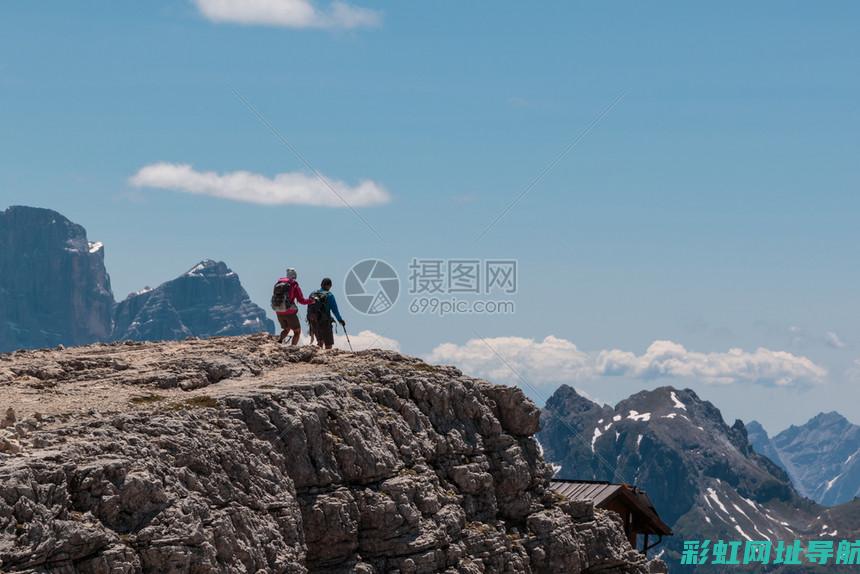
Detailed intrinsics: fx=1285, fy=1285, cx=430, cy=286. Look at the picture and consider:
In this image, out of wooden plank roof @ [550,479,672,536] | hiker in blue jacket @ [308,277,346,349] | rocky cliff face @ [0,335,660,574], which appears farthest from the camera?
wooden plank roof @ [550,479,672,536]

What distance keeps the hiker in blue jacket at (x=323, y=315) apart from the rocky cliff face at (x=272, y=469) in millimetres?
2176

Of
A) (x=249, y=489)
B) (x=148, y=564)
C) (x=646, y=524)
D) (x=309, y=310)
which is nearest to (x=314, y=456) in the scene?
(x=249, y=489)

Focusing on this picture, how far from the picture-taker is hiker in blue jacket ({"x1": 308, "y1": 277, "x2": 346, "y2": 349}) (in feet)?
172

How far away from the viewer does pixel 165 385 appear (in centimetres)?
4116

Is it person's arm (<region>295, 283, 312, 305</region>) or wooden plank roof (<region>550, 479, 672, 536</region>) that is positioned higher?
person's arm (<region>295, 283, 312, 305</region>)

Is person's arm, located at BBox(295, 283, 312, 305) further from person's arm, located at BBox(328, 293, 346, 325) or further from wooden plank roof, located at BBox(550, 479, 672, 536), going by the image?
wooden plank roof, located at BBox(550, 479, 672, 536)

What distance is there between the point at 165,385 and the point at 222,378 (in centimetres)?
285

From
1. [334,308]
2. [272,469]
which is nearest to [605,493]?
[334,308]

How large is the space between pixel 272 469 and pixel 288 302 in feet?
52.0

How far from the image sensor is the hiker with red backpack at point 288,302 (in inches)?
2068

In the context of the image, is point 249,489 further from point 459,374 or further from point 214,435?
point 459,374

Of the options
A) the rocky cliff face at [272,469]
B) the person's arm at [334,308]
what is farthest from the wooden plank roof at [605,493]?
the person's arm at [334,308]

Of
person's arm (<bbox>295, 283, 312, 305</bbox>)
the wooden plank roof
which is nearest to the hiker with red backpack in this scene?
person's arm (<bbox>295, 283, 312, 305</bbox>)

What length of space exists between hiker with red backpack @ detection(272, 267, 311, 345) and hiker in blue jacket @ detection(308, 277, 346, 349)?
406 mm
